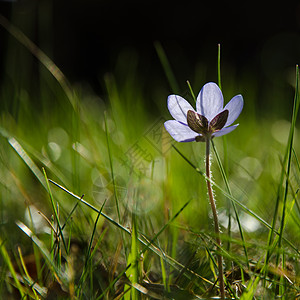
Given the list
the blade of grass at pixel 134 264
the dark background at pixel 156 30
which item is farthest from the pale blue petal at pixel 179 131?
the dark background at pixel 156 30

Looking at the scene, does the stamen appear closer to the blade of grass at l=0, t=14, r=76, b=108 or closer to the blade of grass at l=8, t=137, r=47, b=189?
the blade of grass at l=8, t=137, r=47, b=189

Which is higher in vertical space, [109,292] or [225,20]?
[225,20]

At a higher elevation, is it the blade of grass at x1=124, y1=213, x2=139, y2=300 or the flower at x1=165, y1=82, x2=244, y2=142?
the flower at x1=165, y1=82, x2=244, y2=142

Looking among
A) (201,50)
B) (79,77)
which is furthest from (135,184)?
(201,50)

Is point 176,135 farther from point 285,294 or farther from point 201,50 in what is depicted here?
point 201,50

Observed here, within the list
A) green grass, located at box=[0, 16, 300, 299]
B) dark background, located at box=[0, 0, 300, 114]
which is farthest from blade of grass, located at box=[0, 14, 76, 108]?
dark background, located at box=[0, 0, 300, 114]

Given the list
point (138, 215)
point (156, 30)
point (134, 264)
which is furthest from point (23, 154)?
point (156, 30)
